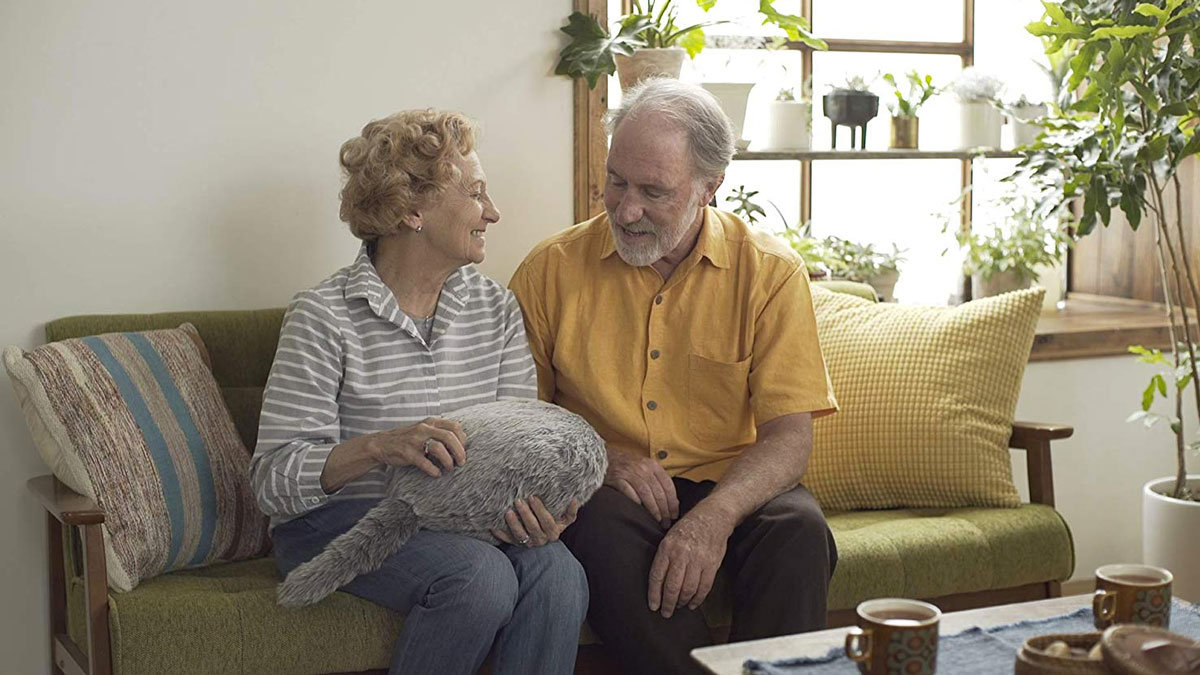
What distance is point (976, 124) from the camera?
12.3 feet

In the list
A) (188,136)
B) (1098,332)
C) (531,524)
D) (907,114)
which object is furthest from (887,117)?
(531,524)

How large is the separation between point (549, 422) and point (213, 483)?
2.16 ft

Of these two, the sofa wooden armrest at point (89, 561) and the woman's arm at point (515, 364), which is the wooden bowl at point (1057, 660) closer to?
the woman's arm at point (515, 364)

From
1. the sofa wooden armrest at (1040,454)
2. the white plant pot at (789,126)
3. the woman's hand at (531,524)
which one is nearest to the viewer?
the woman's hand at (531,524)

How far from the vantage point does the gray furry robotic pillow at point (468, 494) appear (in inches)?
85.6

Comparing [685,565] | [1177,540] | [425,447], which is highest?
[425,447]

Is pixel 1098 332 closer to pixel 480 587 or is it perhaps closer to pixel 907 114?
pixel 907 114

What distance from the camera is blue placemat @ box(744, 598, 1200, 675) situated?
67.4 inches

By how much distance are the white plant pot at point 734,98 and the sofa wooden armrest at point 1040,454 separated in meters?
1.01

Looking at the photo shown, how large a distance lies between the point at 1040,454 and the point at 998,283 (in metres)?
Answer: 1.03

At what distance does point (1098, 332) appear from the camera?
3637 mm

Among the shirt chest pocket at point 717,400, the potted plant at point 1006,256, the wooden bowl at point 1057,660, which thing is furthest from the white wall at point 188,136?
the wooden bowl at point 1057,660

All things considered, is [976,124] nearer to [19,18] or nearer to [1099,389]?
[1099,389]

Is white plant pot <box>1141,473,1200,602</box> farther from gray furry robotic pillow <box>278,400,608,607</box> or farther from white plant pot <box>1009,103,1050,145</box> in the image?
gray furry robotic pillow <box>278,400,608,607</box>
